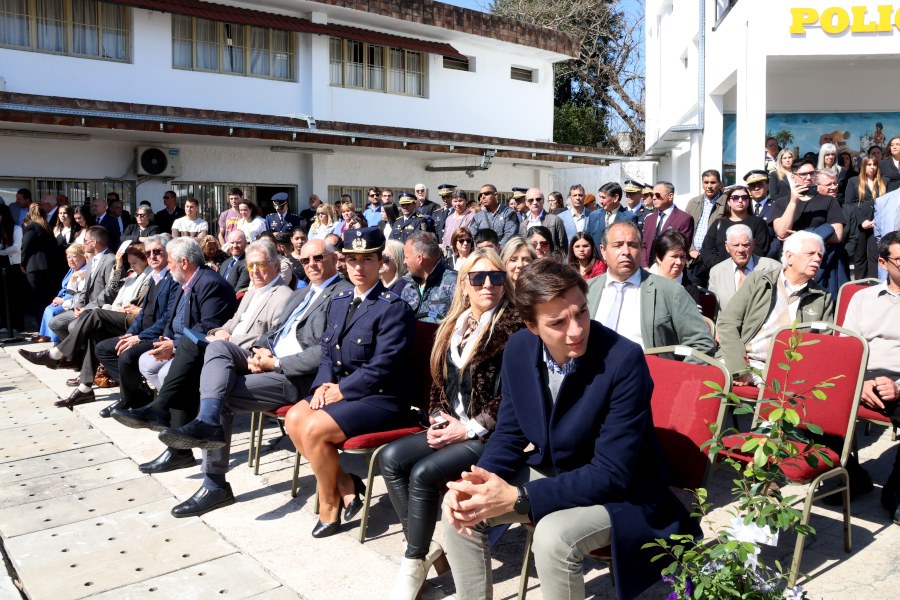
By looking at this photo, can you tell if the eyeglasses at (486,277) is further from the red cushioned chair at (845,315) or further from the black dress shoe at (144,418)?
the black dress shoe at (144,418)

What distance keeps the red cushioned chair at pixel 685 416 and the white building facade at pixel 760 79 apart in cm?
900

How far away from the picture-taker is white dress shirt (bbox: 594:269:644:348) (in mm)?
4031

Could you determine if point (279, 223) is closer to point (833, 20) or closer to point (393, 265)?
point (393, 265)

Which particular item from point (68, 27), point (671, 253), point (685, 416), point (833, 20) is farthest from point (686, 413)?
point (68, 27)

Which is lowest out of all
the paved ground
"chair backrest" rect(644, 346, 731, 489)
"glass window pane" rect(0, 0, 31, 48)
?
the paved ground

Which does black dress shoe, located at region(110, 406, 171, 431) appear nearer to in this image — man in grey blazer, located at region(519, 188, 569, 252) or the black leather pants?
the black leather pants

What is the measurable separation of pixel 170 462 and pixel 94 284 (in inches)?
148

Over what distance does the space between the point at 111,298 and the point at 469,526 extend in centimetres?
628

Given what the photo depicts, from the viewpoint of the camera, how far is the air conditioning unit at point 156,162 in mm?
13953

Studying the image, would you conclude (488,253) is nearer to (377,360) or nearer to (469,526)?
(377,360)

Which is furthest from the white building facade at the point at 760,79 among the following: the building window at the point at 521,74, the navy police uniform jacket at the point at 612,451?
the navy police uniform jacket at the point at 612,451

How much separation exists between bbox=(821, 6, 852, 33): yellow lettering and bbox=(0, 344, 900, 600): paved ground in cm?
784

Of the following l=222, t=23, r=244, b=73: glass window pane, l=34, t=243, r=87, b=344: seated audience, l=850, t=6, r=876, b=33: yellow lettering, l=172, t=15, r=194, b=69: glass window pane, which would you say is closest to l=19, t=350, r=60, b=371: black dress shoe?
l=34, t=243, r=87, b=344: seated audience

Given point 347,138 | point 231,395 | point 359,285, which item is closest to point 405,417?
point 359,285
